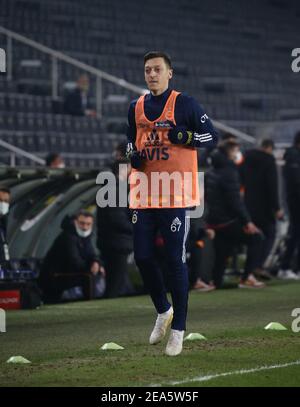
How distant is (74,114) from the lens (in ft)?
71.8

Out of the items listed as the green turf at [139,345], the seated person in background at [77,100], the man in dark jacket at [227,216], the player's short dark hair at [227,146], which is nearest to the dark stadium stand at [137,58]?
the seated person in background at [77,100]

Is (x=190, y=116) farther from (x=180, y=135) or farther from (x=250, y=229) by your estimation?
(x=250, y=229)

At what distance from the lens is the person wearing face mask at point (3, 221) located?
11836 mm

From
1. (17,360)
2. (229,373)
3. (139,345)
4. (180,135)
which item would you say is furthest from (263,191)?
(229,373)

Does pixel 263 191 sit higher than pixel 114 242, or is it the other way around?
pixel 263 191

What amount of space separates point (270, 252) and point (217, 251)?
6.10ft

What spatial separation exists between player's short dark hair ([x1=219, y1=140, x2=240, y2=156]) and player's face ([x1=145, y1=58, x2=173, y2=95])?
20.5ft

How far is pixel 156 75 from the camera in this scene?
7613 mm

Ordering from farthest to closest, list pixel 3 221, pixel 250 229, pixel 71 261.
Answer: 1. pixel 250 229
2. pixel 71 261
3. pixel 3 221

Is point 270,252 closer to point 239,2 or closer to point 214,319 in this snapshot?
point 214,319

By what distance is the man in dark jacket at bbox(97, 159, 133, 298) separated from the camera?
43.2ft

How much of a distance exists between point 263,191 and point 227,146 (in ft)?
5.23
